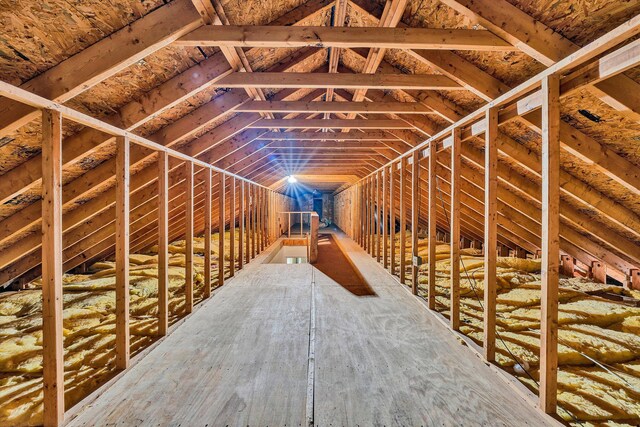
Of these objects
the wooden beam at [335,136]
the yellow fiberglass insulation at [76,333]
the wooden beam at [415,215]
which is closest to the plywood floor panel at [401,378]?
the wooden beam at [415,215]

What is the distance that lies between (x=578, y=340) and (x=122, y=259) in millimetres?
4108

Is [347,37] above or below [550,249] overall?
above

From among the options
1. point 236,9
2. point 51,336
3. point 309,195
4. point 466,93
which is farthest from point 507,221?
point 309,195

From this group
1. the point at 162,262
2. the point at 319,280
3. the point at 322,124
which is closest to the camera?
the point at 162,262

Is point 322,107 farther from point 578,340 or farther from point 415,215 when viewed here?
point 578,340

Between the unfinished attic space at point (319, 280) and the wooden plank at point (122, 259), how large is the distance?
0.02 meters

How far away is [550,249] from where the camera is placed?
63.2 inches

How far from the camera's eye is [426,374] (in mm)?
1986

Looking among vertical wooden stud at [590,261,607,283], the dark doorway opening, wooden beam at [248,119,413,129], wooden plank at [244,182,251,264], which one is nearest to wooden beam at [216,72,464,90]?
wooden beam at [248,119,413,129]

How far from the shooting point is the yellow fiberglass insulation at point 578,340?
6.13 feet

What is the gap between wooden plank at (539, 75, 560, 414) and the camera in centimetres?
159

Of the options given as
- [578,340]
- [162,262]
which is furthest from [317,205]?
[578,340]

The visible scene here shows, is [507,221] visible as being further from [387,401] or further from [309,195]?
[309,195]

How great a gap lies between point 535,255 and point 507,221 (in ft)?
5.09
